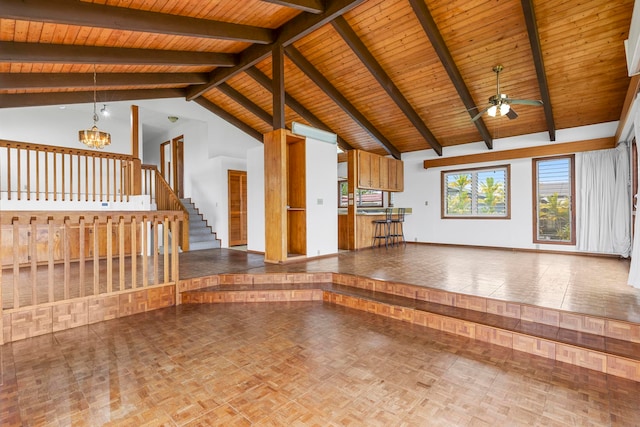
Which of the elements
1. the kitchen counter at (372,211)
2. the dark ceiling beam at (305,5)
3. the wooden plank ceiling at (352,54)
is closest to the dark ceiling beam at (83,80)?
the wooden plank ceiling at (352,54)

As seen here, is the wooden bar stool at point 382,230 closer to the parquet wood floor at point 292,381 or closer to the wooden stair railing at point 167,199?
the wooden stair railing at point 167,199

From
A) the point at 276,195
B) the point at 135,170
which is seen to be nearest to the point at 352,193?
the point at 276,195

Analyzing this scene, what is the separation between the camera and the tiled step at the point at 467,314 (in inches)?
104

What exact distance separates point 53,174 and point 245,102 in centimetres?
449

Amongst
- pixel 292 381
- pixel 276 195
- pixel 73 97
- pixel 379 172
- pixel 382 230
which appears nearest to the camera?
pixel 292 381

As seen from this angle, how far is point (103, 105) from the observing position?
24.4ft

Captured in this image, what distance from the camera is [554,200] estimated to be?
7.29 meters

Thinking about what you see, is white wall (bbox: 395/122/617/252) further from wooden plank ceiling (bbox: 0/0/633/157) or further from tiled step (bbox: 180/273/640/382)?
tiled step (bbox: 180/273/640/382)

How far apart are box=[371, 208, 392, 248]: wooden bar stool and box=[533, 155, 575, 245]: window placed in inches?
136

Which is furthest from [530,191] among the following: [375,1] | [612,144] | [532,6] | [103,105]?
[103,105]

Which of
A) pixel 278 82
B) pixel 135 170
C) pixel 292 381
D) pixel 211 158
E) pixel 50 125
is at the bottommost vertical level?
pixel 292 381

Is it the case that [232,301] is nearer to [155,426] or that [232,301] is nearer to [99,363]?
[99,363]

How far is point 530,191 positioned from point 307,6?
6.51 meters

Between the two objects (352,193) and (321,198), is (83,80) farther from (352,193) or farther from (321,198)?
(352,193)
